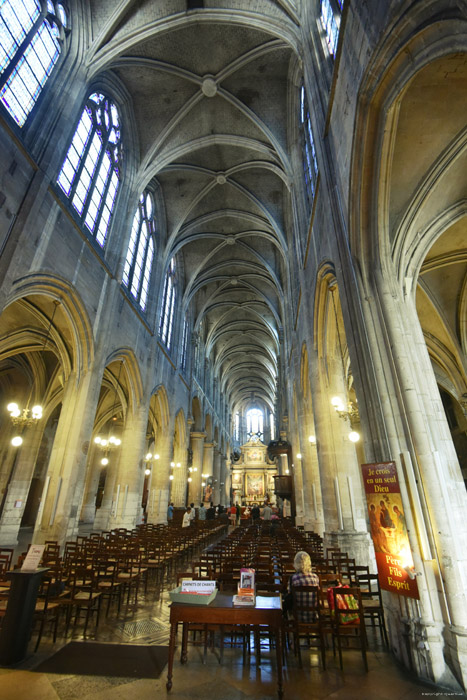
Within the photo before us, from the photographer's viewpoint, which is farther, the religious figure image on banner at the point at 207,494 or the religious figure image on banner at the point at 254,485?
the religious figure image on banner at the point at 254,485

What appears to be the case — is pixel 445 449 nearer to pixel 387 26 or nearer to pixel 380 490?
pixel 380 490

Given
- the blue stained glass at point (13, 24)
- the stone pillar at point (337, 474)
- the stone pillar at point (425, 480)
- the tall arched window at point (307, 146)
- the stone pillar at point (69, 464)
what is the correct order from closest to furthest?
the stone pillar at point (425, 480) → the blue stained glass at point (13, 24) → the stone pillar at point (337, 474) → the stone pillar at point (69, 464) → the tall arched window at point (307, 146)

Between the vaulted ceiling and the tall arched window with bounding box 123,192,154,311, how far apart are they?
1375mm

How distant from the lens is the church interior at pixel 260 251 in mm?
3850

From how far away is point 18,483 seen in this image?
566 inches

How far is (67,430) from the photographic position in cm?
951

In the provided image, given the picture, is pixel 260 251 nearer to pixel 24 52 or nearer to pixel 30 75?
pixel 30 75

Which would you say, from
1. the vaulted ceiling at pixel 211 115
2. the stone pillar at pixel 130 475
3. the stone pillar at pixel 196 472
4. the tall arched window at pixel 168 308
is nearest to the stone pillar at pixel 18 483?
the stone pillar at pixel 130 475

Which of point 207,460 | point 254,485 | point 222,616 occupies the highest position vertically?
point 207,460

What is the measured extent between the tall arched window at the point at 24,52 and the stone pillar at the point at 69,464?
6.96 metres

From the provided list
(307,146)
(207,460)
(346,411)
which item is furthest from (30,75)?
(207,460)

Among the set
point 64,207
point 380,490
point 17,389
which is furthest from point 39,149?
point 17,389

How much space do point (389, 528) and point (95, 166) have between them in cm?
1317

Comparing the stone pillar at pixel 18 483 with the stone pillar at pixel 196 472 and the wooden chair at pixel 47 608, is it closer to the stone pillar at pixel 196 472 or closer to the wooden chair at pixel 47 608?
the wooden chair at pixel 47 608
